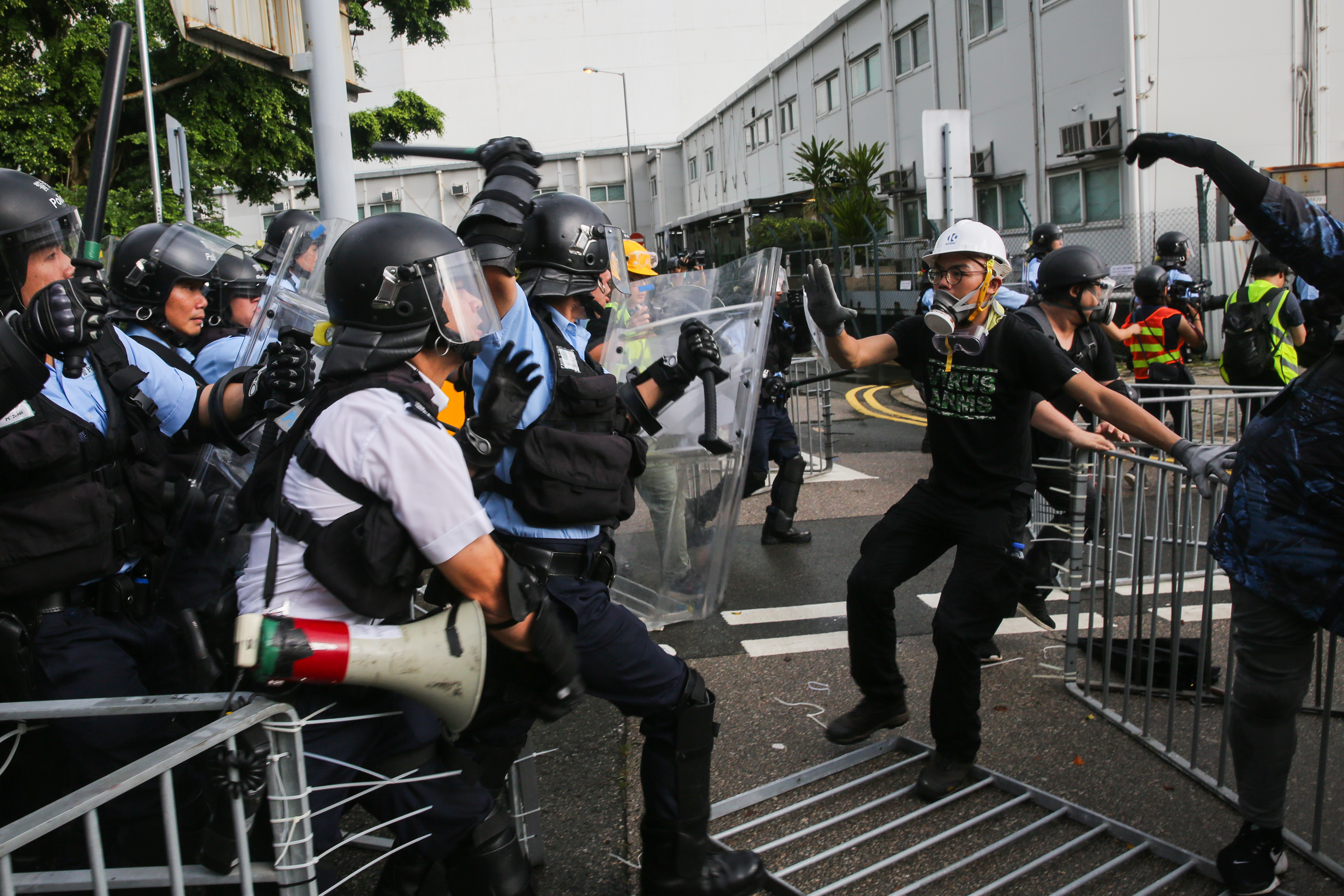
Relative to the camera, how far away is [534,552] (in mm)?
2707

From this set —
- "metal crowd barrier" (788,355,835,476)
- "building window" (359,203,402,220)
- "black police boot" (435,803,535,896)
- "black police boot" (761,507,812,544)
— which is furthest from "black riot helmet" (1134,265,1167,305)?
"building window" (359,203,402,220)

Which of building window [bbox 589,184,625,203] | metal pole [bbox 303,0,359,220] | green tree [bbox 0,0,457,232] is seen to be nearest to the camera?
metal pole [bbox 303,0,359,220]

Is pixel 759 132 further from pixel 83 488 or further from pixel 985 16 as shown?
pixel 83 488

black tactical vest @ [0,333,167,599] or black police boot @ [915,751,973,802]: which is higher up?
black tactical vest @ [0,333,167,599]

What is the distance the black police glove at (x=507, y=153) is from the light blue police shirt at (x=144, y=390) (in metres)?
1.17

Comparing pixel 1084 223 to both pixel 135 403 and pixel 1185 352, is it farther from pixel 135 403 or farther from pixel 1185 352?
pixel 135 403

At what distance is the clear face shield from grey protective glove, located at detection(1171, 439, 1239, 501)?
330 cm

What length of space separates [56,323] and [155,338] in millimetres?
1499

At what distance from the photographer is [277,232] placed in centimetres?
521

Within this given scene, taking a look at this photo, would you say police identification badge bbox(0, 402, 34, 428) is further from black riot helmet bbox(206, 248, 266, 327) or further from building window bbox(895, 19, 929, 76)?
building window bbox(895, 19, 929, 76)

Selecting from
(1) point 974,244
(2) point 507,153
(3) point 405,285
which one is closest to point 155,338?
(2) point 507,153

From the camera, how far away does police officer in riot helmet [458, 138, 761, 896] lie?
2.61 metres

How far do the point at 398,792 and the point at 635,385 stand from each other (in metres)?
1.42

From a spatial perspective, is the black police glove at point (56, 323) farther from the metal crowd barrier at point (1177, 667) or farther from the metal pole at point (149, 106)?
the metal pole at point (149, 106)
